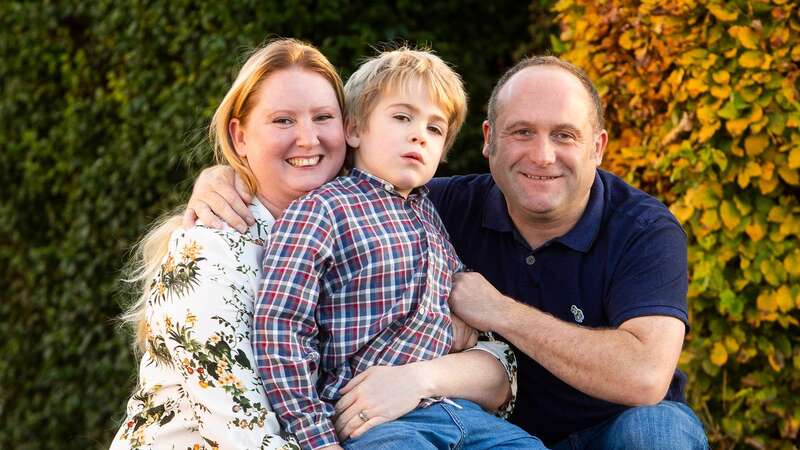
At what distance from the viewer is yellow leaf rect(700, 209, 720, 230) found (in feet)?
11.8

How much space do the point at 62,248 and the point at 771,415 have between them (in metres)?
3.89

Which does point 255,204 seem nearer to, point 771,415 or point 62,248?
point 771,415

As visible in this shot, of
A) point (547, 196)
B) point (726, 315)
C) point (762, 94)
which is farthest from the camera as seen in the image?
point (726, 315)

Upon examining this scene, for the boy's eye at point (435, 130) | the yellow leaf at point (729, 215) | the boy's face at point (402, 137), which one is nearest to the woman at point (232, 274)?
the boy's face at point (402, 137)

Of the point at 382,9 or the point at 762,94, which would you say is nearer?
the point at 762,94

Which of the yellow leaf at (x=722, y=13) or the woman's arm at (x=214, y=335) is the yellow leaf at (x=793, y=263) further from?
the woman's arm at (x=214, y=335)

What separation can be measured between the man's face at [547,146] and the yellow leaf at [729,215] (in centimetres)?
61

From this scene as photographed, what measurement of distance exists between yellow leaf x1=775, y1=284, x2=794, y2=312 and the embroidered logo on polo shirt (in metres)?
0.84

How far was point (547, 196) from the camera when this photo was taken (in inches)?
126

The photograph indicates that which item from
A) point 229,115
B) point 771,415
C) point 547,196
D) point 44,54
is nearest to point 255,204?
point 229,115

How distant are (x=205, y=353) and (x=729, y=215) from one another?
6.52 ft

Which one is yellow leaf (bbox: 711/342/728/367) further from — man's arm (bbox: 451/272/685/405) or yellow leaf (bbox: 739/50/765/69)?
yellow leaf (bbox: 739/50/765/69)

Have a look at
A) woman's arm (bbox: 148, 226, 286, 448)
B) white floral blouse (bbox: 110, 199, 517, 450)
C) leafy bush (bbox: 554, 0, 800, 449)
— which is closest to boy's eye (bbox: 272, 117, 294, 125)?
white floral blouse (bbox: 110, 199, 517, 450)

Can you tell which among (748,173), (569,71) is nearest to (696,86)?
(748,173)
